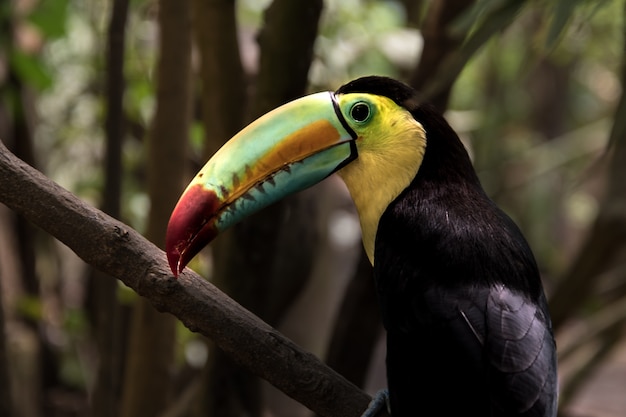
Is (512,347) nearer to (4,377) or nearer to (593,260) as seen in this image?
(4,377)

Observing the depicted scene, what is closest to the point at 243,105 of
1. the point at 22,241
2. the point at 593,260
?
Answer: the point at 593,260

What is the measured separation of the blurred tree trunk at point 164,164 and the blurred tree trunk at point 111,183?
0.24 feet

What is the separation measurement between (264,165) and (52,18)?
117 cm

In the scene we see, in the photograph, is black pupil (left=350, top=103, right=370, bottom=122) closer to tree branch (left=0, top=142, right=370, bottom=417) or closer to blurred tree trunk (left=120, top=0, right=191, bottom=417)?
tree branch (left=0, top=142, right=370, bottom=417)

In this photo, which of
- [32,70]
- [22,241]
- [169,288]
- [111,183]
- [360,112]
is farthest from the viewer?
[22,241]

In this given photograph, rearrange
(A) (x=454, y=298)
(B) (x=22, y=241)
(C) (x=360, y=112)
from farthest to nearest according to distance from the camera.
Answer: (B) (x=22, y=241), (C) (x=360, y=112), (A) (x=454, y=298)

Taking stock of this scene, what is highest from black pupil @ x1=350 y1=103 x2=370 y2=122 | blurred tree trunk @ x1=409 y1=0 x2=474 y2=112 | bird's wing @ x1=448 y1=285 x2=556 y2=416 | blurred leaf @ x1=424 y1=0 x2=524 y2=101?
blurred leaf @ x1=424 y1=0 x2=524 y2=101

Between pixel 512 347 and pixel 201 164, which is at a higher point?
pixel 512 347

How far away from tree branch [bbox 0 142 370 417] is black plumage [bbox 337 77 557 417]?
14cm

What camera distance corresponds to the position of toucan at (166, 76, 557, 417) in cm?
159

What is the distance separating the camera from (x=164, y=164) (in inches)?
92.7

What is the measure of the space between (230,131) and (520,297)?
0.90 m

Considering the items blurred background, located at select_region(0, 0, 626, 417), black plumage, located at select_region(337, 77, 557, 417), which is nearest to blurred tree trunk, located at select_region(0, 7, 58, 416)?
blurred background, located at select_region(0, 0, 626, 417)

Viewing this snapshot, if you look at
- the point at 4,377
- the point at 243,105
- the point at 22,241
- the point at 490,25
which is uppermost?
the point at 490,25
